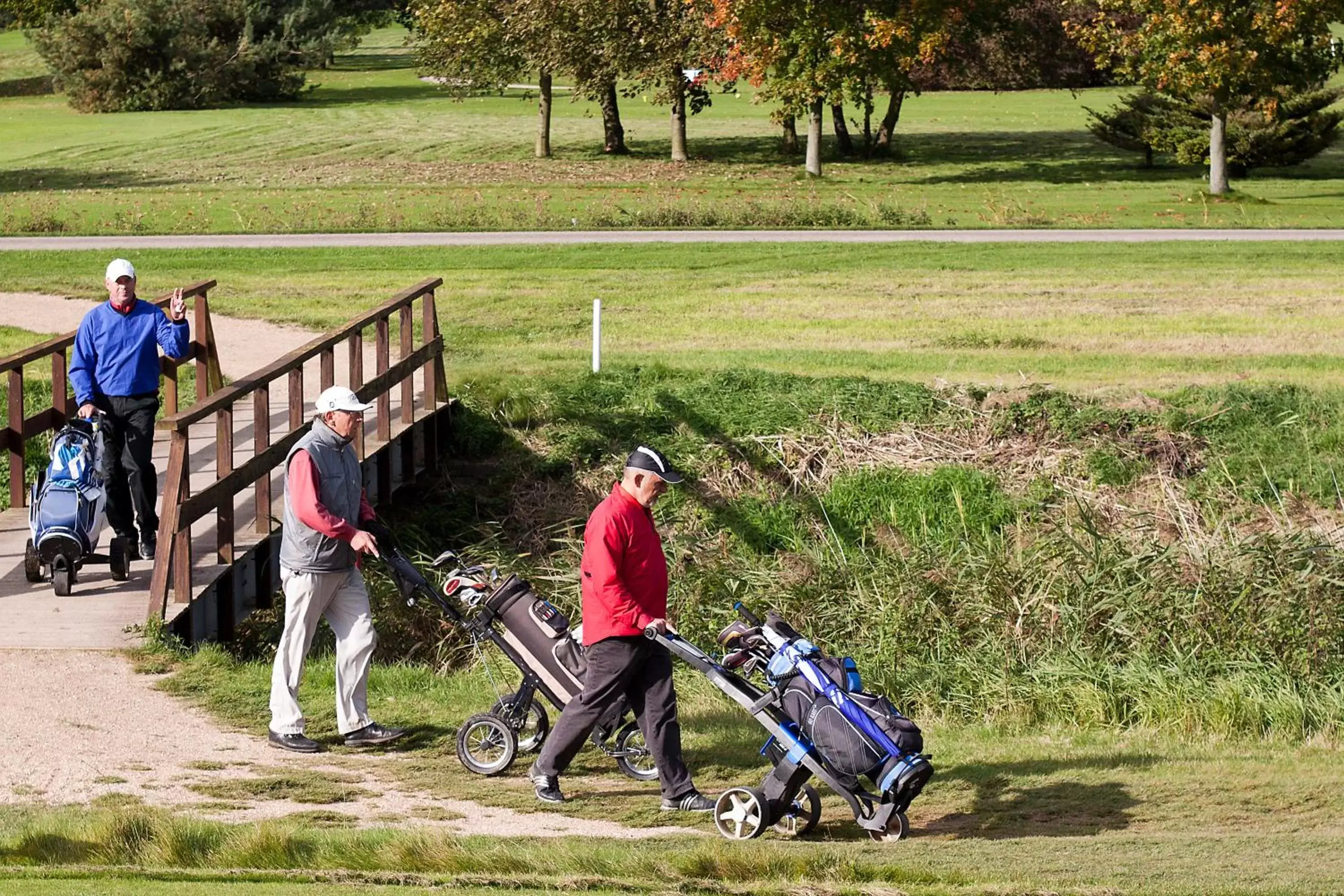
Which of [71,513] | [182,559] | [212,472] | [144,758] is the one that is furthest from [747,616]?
[212,472]

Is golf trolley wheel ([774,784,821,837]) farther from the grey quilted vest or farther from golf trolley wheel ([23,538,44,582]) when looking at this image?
golf trolley wheel ([23,538,44,582])

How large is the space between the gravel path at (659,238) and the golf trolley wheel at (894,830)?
857 inches

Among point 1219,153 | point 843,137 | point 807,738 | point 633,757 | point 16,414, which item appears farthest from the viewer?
point 843,137

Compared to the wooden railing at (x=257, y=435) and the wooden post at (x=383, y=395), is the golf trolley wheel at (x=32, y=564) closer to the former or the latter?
the wooden railing at (x=257, y=435)

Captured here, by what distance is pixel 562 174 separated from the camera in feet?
147

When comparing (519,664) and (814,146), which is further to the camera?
(814,146)

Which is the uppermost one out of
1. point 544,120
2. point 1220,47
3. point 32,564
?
point 1220,47

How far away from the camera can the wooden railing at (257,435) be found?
1081 cm

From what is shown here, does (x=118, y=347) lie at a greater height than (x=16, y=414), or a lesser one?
greater

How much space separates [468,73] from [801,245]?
1042 inches

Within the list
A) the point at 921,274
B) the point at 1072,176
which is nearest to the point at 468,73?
the point at 1072,176

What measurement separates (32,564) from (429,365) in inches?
241

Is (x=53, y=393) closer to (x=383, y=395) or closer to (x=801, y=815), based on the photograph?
(x=383, y=395)

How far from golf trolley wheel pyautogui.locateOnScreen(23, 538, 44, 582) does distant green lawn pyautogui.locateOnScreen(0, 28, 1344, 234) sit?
20.2m
